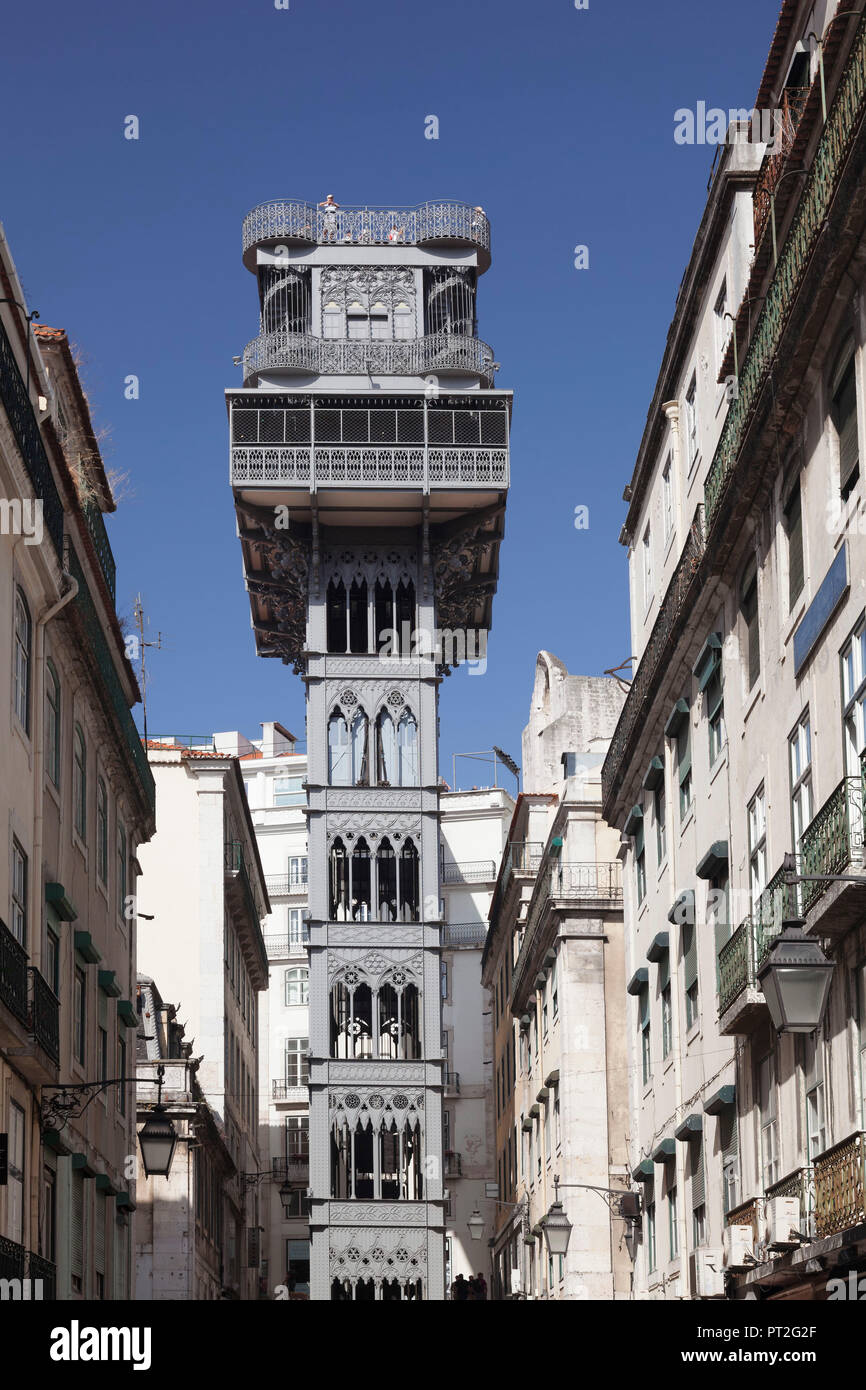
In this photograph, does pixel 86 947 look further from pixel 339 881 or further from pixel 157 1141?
pixel 339 881

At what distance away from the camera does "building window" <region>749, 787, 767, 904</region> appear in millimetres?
24141

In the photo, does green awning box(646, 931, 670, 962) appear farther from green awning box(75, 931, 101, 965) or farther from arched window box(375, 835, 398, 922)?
arched window box(375, 835, 398, 922)

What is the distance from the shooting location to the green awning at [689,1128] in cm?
2742

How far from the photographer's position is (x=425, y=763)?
2194 inches

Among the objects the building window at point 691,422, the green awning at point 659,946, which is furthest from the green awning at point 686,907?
the building window at point 691,422

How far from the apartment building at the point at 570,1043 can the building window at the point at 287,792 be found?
100 ft

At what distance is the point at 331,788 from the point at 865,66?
39086 mm

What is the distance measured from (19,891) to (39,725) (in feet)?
7.24

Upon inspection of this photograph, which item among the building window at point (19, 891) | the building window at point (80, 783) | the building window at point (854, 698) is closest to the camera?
the building window at point (854, 698)

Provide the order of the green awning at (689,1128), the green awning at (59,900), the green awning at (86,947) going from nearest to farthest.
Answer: the green awning at (59,900)
the green awning at (689,1128)
the green awning at (86,947)

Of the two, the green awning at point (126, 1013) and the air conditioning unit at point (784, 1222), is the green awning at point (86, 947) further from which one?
the air conditioning unit at point (784, 1222)

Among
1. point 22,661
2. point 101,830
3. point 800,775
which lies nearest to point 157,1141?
point 22,661

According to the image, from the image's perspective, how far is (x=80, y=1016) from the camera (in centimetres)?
2964
